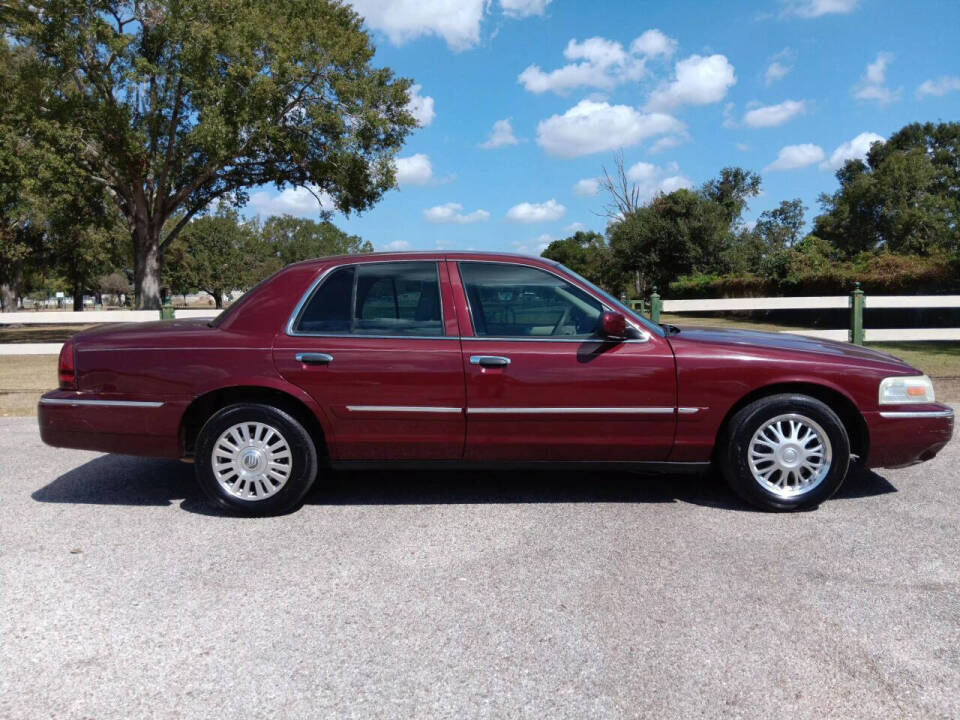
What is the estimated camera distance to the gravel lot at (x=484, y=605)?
2.64 meters

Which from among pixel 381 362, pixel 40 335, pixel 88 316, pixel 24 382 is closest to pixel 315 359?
pixel 381 362

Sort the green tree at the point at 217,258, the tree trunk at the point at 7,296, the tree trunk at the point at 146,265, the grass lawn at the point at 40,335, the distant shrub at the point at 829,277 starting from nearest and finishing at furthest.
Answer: the distant shrub at the point at 829,277 < the grass lawn at the point at 40,335 < the tree trunk at the point at 146,265 < the tree trunk at the point at 7,296 < the green tree at the point at 217,258

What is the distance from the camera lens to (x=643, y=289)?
1694 inches

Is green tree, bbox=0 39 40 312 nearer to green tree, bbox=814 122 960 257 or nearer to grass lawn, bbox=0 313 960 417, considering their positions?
grass lawn, bbox=0 313 960 417

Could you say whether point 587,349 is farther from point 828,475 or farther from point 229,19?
point 229,19

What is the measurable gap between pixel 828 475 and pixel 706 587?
1595 millimetres

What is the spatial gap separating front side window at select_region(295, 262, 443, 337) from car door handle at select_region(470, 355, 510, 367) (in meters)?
0.31

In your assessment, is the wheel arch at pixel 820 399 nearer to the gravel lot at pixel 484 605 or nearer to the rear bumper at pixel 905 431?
the rear bumper at pixel 905 431

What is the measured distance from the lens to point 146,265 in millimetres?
25219

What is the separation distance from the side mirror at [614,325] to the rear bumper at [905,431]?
1.63 m

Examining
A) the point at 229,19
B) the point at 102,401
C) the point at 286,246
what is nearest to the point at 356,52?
the point at 229,19

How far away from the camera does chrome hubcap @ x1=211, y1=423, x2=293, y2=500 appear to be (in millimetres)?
4688

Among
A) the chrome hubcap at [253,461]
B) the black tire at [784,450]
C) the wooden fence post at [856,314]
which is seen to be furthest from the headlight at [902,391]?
the wooden fence post at [856,314]

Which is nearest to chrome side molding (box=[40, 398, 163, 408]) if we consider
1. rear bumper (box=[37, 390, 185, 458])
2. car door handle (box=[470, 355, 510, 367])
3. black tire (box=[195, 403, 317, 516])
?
rear bumper (box=[37, 390, 185, 458])
